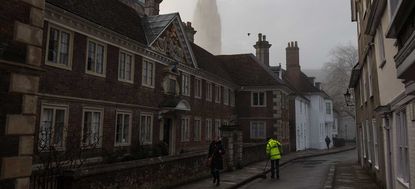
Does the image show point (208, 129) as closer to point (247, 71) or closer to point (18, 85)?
point (247, 71)

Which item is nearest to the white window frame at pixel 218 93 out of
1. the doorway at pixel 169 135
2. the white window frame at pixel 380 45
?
the doorway at pixel 169 135

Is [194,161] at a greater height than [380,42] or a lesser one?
lesser

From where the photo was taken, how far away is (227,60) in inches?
1677

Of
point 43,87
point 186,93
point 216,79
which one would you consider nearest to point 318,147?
point 216,79

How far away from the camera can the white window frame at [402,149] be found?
30.4 feet

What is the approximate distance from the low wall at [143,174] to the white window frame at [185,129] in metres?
8.28

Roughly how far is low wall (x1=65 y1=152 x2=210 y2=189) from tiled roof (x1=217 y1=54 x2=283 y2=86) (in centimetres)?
2178

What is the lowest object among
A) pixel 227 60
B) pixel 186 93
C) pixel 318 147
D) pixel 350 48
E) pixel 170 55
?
pixel 318 147

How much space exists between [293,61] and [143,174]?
40.9 m

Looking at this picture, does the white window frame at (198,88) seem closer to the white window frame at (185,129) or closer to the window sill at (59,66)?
the white window frame at (185,129)

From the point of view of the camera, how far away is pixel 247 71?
131ft

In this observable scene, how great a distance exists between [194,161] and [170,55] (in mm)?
9410

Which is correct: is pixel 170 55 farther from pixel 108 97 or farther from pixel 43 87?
pixel 43 87

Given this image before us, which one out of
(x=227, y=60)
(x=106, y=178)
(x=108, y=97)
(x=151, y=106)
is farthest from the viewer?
(x=227, y=60)
